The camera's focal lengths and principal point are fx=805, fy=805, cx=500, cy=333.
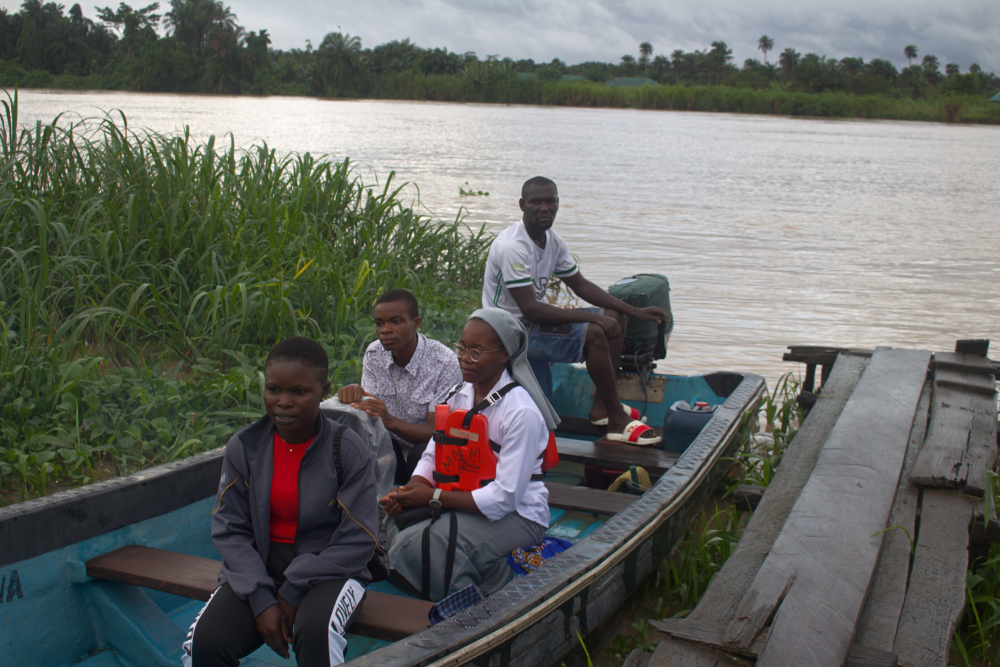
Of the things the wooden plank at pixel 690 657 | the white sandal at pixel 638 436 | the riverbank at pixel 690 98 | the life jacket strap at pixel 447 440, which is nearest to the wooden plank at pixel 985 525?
the white sandal at pixel 638 436

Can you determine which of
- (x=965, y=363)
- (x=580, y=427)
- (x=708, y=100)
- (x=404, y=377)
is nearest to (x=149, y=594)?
(x=404, y=377)

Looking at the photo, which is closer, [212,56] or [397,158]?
[397,158]

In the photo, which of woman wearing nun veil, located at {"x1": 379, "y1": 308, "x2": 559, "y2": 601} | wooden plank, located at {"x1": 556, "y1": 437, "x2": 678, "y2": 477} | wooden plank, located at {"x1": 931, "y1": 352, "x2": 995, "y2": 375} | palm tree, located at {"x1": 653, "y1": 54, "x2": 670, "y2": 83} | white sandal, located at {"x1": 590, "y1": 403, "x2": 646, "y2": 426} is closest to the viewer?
woman wearing nun veil, located at {"x1": 379, "y1": 308, "x2": 559, "y2": 601}

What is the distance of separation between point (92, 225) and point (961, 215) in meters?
17.2

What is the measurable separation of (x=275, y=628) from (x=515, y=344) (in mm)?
1126

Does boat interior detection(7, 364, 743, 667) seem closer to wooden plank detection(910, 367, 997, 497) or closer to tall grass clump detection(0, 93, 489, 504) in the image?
tall grass clump detection(0, 93, 489, 504)

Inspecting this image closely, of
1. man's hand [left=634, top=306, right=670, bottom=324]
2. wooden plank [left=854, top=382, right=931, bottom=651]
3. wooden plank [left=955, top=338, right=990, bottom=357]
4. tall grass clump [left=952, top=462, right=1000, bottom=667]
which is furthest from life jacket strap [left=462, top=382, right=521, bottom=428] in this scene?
wooden plank [left=955, top=338, right=990, bottom=357]

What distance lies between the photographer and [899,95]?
6481cm

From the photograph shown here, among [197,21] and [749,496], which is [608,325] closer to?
[749,496]

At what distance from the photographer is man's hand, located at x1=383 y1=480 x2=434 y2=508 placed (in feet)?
8.42

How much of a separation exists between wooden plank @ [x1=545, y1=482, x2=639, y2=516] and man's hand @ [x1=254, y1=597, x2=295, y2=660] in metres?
1.40

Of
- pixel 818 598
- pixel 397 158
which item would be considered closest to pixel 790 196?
pixel 397 158

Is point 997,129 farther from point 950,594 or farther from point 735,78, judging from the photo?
point 950,594

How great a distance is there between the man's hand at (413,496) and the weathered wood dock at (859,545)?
80 cm
